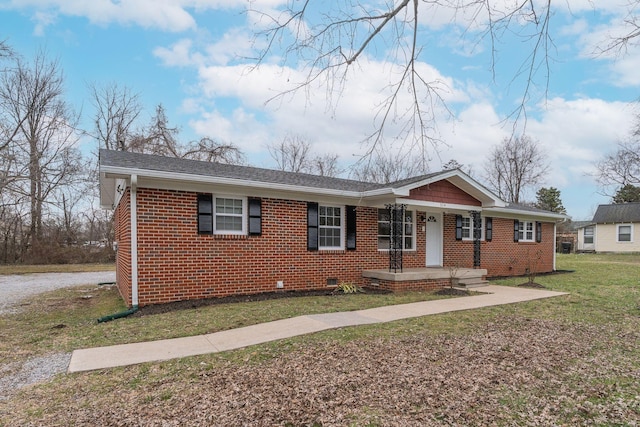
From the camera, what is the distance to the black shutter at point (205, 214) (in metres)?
8.35

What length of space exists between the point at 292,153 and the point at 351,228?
21.3m

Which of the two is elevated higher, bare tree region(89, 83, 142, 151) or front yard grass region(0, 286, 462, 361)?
bare tree region(89, 83, 142, 151)

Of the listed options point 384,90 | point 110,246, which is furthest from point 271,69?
point 110,246

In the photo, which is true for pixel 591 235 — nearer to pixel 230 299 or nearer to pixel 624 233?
pixel 624 233

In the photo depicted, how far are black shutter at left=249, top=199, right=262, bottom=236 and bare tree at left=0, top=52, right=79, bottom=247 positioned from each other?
15.9 meters

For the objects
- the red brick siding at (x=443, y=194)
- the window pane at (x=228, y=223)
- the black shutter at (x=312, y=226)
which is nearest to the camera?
the window pane at (x=228, y=223)

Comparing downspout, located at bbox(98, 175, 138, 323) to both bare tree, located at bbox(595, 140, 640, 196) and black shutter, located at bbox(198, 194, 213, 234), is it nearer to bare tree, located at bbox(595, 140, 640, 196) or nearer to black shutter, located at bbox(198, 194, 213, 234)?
black shutter, located at bbox(198, 194, 213, 234)

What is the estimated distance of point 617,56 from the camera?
402cm

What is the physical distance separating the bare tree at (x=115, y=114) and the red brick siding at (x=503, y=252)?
21955mm

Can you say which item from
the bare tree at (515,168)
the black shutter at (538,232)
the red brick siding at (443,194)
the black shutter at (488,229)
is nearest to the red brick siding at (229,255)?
the red brick siding at (443,194)

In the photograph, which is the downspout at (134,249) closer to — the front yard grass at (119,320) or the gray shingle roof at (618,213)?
the front yard grass at (119,320)

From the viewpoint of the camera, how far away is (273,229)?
9.41 metres

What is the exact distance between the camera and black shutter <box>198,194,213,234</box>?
8.35 m

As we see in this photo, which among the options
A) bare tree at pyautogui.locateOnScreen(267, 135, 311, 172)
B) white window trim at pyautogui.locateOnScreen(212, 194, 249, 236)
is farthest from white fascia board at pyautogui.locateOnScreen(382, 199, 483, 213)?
bare tree at pyautogui.locateOnScreen(267, 135, 311, 172)
